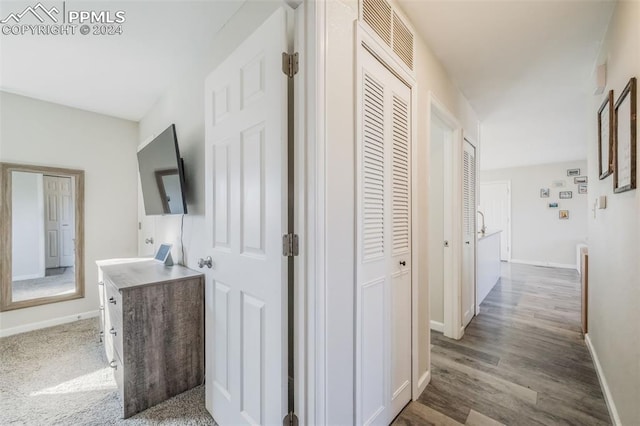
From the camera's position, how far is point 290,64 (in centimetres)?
112

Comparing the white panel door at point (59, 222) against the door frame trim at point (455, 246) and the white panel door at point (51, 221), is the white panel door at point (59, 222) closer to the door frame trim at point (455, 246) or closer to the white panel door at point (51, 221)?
the white panel door at point (51, 221)

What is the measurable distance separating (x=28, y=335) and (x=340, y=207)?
374 cm

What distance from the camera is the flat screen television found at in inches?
81.0

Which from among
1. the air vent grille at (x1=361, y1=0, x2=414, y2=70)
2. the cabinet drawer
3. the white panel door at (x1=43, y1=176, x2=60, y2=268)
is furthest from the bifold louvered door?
the white panel door at (x1=43, y1=176, x2=60, y2=268)

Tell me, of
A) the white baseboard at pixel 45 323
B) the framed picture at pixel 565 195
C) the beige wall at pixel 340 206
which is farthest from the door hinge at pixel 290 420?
the framed picture at pixel 565 195

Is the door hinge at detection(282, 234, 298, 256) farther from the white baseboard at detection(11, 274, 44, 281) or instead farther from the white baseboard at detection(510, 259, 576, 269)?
the white baseboard at detection(510, 259, 576, 269)

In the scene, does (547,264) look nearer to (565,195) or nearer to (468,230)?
(565,195)

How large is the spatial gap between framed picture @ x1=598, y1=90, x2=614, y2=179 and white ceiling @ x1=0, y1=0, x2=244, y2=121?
2489 millimetres

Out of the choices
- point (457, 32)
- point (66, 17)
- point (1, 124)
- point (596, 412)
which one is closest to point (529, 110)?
point (457, 32)

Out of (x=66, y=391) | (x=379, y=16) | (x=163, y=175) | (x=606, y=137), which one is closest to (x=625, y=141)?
(x=606, y=137)

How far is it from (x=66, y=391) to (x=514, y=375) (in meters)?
3.30

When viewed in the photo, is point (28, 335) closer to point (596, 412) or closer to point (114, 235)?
point (114, 235)

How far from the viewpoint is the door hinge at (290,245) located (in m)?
1.09

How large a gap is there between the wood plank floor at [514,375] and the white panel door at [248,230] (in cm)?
96
